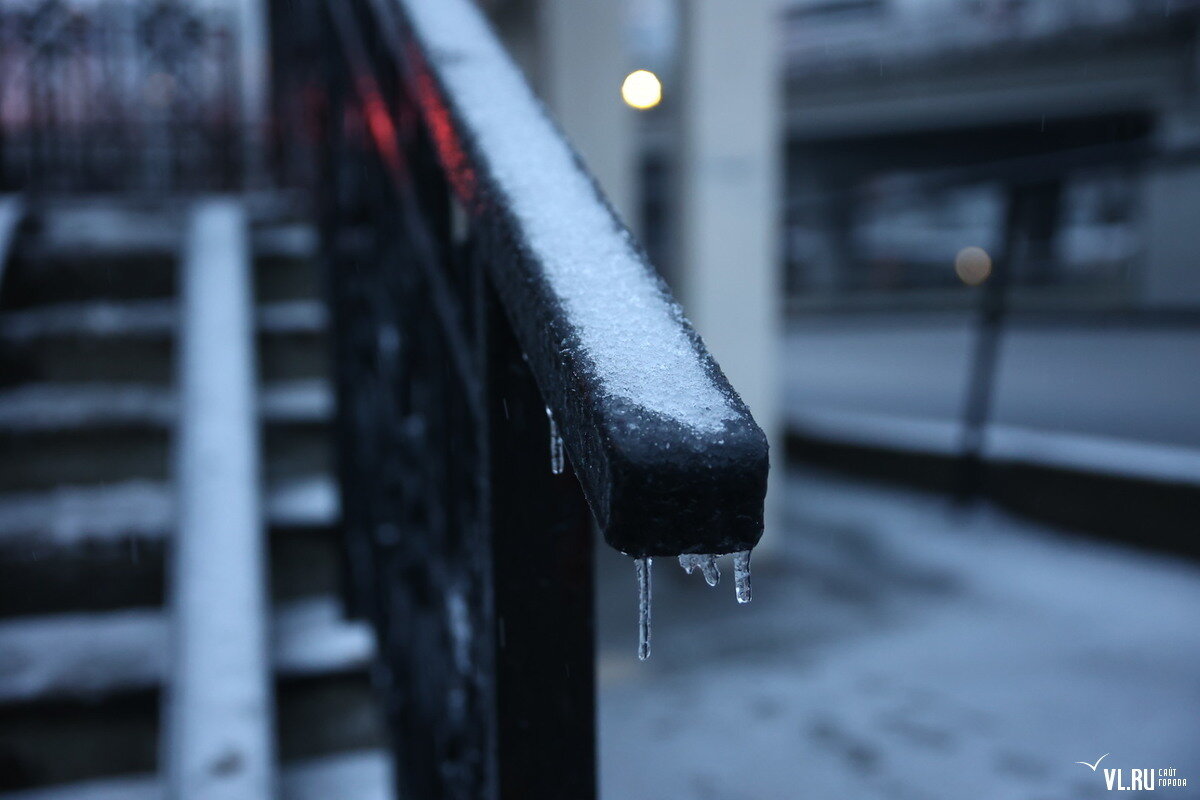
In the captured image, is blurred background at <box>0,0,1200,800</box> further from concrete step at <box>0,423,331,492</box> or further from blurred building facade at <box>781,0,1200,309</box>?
blurred building facade at <box>781,0,1200,309</box>

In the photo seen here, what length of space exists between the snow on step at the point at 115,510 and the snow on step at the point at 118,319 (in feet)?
1.63

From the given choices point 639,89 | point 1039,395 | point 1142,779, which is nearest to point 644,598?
point 1142,779

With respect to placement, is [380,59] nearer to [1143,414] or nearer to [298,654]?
[298,654]

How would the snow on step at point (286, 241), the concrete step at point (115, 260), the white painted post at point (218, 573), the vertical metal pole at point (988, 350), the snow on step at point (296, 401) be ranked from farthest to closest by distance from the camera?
the vertical metal pole at point (988, 350), the snow on step at point (286, 241), the concrete step at point (115, 260), the snow on step at point (296, 401), the white painted post at point (218, 573)

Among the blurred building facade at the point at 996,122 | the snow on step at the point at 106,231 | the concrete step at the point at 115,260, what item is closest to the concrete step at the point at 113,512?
the concrete step at the point at 115,260

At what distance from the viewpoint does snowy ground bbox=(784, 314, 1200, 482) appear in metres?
3.64

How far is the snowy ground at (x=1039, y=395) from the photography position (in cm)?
364

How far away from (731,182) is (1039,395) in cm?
241

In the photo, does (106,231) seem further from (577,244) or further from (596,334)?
(596,334)

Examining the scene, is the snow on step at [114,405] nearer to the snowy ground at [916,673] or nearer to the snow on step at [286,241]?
the snow on step at [286,241]

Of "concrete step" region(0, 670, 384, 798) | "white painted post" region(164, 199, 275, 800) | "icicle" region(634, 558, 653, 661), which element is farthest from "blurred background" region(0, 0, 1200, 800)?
"icicle" region(634, 558, 653, 661)

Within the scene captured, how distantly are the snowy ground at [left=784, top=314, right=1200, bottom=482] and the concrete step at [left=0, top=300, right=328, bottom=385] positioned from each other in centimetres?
294

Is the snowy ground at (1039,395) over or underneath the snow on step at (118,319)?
underneath

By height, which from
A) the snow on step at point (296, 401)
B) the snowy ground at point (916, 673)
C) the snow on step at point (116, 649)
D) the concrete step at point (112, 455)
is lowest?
the snowy ground at point (916, 673)
